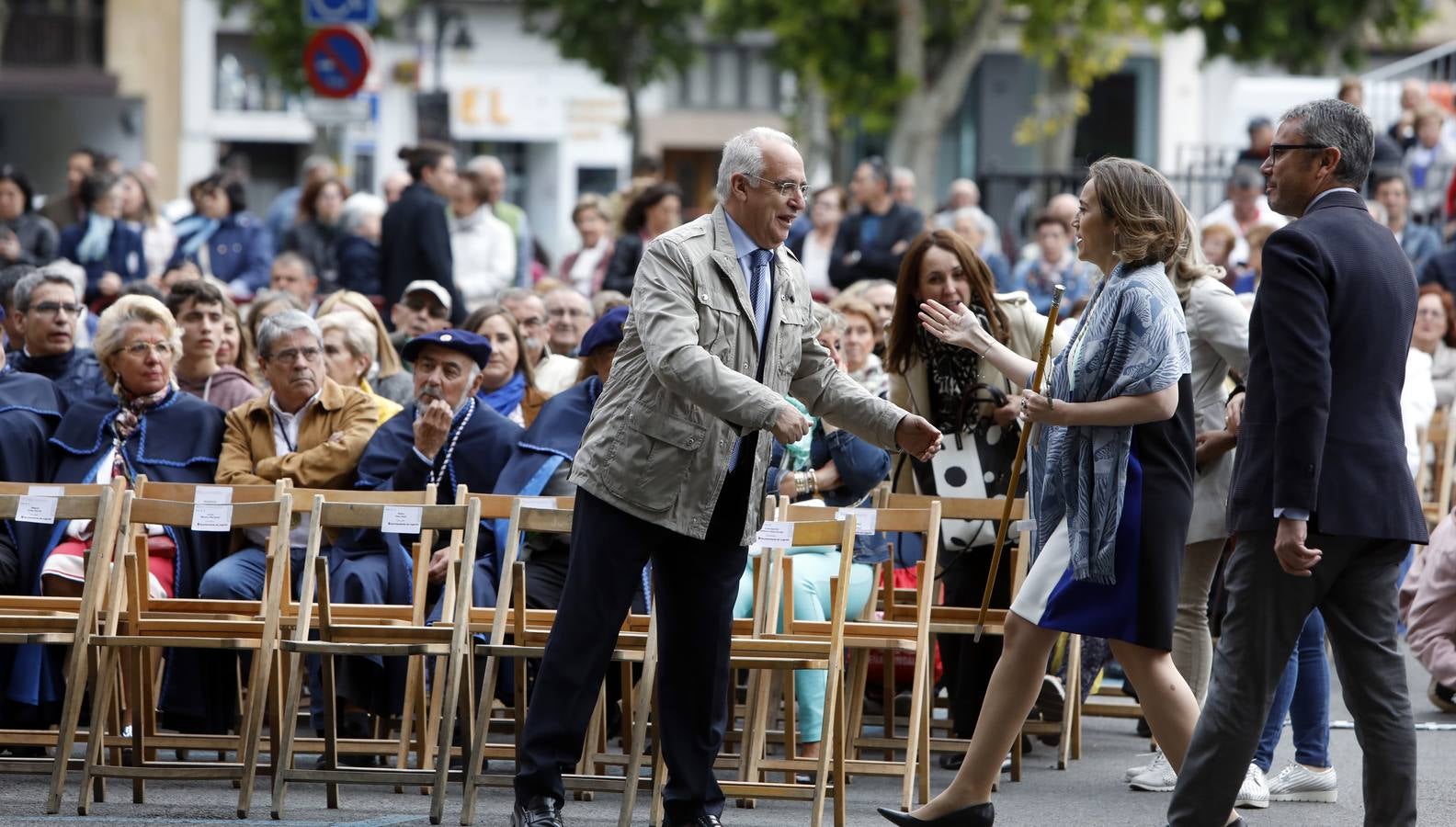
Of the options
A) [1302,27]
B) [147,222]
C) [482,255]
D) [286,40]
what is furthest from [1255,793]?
[286,40]

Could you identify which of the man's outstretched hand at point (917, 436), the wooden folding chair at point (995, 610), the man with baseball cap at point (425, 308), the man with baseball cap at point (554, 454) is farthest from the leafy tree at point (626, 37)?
the man's outstretched hand at point (917, 436)

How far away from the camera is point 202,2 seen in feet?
124

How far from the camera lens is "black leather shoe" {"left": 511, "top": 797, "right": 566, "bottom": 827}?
6055 millimetres

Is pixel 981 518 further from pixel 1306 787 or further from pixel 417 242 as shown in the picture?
pixel 417 242

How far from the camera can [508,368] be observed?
9.34 metres

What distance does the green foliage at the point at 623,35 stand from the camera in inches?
1208

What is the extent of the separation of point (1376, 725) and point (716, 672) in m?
1.78

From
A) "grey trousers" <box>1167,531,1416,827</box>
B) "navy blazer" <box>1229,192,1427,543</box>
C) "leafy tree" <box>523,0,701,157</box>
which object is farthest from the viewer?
"leafy tree" <box>523,0,701,157</box>

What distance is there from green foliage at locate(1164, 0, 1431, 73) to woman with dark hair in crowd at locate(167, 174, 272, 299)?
57.2ft

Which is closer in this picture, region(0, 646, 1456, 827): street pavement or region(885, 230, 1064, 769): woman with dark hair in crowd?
region(0, 646, 1456, 827): street pavement

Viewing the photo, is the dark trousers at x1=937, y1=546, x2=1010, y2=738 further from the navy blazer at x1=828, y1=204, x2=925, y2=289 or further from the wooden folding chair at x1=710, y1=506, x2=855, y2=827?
the navy blazer at x1=828, y1=204, x2=925, y2=289

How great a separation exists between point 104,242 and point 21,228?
0.65 meters

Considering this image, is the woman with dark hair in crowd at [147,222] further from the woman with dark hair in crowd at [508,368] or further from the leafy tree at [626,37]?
the leafy tree at [626,37]

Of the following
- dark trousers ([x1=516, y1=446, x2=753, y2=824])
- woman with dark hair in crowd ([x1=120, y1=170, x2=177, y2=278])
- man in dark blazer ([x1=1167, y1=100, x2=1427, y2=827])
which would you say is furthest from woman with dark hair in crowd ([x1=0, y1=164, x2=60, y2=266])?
man in dark blazer ([x1=1167, y1=100, x2=1427, y2=827])
